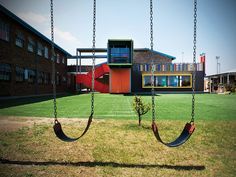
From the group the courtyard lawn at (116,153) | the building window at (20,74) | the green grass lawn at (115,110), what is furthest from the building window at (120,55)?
the courtyard lawn at (116,153)

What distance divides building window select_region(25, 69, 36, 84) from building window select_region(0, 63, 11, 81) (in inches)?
139

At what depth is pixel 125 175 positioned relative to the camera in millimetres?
3762

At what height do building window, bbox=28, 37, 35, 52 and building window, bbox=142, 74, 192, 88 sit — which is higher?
building window, bbox=28, 37, 35, 52

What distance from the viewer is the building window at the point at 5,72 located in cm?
1826

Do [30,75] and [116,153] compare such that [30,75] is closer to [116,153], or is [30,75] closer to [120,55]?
[120,55]

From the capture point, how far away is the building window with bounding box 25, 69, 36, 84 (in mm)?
23125

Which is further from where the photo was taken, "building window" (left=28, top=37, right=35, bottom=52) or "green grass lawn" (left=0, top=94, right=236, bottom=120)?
"building window" (left=28, top=37, right=35, bottom=52)

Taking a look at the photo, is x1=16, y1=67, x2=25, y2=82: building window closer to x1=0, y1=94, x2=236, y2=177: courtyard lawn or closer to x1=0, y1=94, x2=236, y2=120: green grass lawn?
x1=0, y1=94, x2=236, y2=120: green grass lawn

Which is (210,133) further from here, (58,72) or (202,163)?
(58,72)

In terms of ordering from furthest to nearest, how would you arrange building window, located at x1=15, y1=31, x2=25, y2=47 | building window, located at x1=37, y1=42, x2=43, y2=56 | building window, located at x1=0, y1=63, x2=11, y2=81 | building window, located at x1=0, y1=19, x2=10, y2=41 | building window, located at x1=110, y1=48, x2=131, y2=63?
building window, located at x1=110, y1=48, x2=131, y2=63 → building window, located at x1=37, y1=42, x2=43, y2=56 → building window, located at x1=15, y1=31, x2=25, y2=47 → building window, located at x1=0, y1=63, x2=11, y2=81 → building window, located at x1=0, y1=19, x2=10, y2=41

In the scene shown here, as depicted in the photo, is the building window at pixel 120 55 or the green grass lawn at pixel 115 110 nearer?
the green grass lawn at pixel 115 110

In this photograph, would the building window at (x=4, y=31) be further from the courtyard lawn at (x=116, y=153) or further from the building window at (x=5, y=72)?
the courtyard lawn at (x=116, y=153)

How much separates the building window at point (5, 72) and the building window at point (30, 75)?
11.6 feet

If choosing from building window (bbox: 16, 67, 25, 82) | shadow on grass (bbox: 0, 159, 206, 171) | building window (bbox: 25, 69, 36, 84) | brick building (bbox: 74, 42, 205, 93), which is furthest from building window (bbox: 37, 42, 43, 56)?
shadow on grass (bbox: 0, 159, 206, 171)
